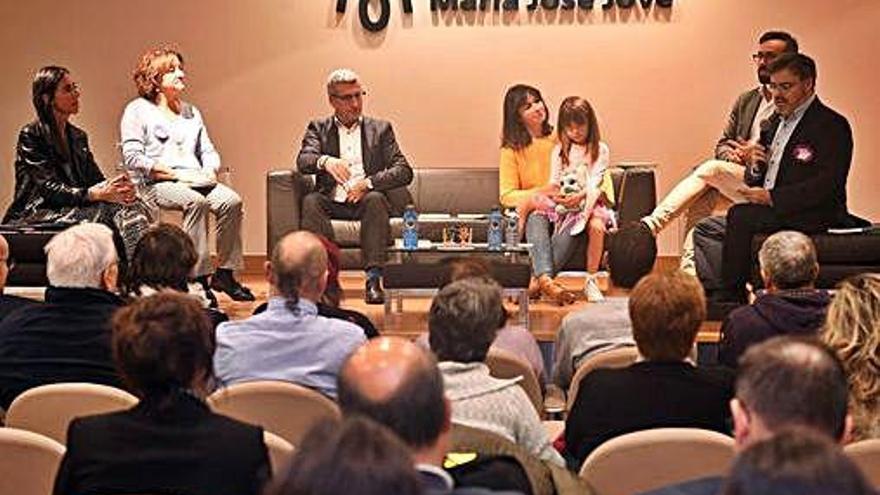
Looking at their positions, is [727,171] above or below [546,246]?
above

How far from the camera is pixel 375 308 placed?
758 cm

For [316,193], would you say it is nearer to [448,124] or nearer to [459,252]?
[459,252]

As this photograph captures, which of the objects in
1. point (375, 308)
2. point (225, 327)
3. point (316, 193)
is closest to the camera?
point (225, 327)

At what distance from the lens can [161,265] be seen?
183 inches

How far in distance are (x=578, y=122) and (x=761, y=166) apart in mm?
1119

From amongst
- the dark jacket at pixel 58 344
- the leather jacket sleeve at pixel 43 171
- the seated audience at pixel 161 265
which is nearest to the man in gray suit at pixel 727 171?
the leather jacket sleeve at pixel 43 171

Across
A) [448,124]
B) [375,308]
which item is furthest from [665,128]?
[375,308]

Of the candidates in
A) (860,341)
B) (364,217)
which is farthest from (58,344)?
(364,217)

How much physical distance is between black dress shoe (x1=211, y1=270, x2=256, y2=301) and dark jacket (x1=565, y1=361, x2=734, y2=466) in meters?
4.54

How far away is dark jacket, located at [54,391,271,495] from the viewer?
2775mm

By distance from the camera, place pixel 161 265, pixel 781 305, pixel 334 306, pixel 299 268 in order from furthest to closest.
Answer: pixel 334 306, pixel 161 265, pixel 781 305, pixel 299 268

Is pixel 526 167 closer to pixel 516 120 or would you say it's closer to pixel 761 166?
pixel 516 120

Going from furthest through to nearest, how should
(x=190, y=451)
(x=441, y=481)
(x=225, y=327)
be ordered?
(x=225, y=327) < (x=190, y=451) < (x=441, y=481)

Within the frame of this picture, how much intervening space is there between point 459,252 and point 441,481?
511 centimetres
